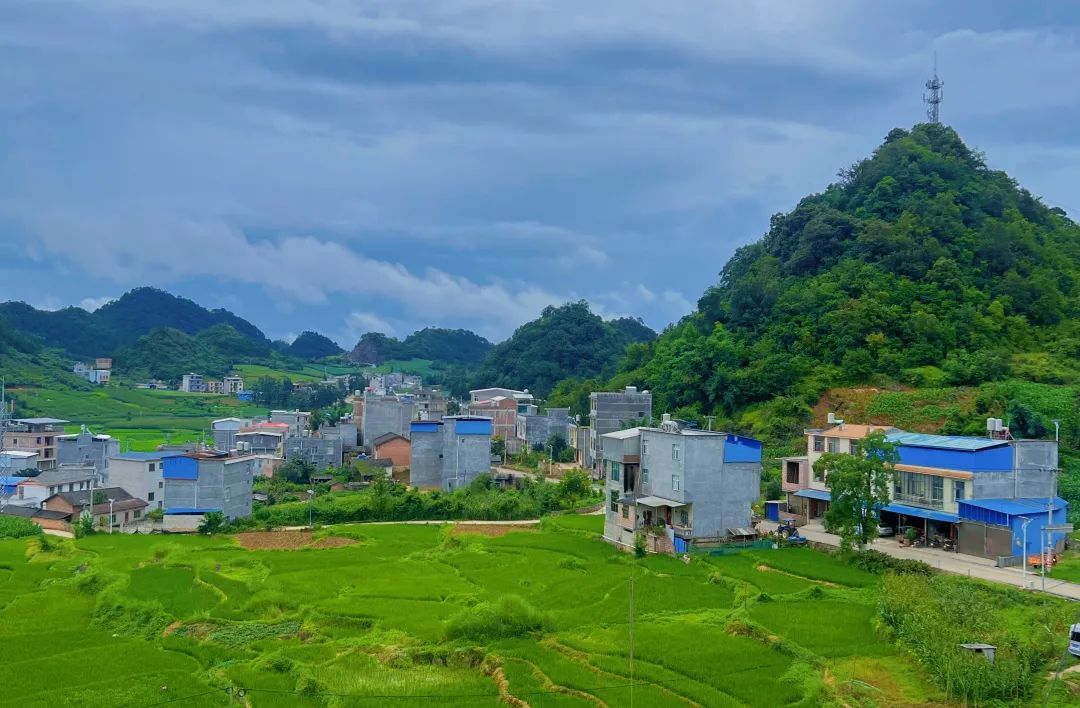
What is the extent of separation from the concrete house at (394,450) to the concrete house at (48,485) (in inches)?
799

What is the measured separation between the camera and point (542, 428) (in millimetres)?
72750

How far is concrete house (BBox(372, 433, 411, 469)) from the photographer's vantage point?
63.0 meters

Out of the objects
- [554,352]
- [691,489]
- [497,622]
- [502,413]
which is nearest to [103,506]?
[497,622]

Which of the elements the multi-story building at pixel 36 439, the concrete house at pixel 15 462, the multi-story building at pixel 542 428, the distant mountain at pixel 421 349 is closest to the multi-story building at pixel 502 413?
the multi-story building at pixel 542 428

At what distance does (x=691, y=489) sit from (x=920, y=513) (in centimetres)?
836

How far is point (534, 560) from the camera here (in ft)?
105

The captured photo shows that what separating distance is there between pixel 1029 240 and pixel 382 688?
5706cm

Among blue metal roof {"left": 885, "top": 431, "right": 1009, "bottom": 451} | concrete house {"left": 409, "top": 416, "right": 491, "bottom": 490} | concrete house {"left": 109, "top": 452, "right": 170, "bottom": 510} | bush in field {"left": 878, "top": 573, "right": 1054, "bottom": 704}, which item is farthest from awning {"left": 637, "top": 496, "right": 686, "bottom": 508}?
concrete house {"left": 109, "top": 452, "right": 170, "bottom": 510}

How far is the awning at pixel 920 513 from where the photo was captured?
3104 cm

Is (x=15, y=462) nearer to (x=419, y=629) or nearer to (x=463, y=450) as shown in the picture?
(x=463, y=450)

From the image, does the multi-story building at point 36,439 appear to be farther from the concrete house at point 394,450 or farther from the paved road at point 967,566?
the paved road at point 967,566

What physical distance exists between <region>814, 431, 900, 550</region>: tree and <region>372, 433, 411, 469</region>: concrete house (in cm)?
3812

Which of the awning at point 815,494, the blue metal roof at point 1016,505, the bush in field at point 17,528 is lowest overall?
the bush in field at point 17,528

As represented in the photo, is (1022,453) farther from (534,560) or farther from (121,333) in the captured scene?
(121,333)
